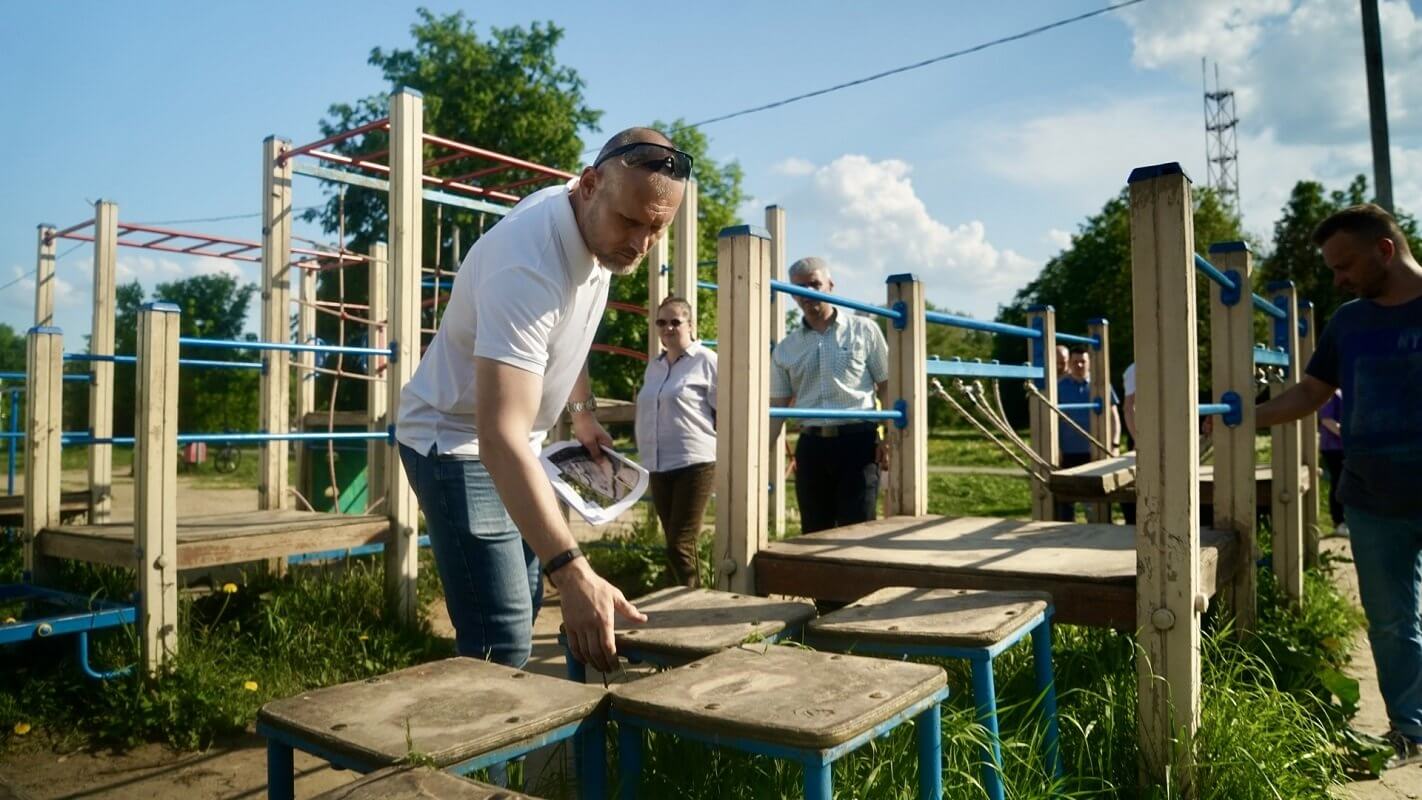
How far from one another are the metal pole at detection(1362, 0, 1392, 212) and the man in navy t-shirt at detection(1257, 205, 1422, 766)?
27.8 feet

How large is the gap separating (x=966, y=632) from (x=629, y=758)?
2.44ft

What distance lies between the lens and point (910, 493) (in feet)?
13.3

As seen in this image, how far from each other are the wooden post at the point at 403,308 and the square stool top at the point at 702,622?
106 inches

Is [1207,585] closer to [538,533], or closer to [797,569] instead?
[797,569]

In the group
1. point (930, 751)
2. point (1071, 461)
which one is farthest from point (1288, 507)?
point (930, 751)

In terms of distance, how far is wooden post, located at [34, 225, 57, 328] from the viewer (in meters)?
7.91

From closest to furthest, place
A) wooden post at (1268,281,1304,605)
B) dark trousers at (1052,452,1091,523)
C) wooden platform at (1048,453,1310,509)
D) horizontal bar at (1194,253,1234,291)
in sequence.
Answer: horizontal bar at (1194,253,1234,291) → wooden post at (1268,281,1304,605) → wooden platform at (1048,453,1310,509) → dark trousers at (1052,452,1091,523)

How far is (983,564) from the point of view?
2.84m

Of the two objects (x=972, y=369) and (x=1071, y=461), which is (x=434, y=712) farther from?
(x=1071, y=461)

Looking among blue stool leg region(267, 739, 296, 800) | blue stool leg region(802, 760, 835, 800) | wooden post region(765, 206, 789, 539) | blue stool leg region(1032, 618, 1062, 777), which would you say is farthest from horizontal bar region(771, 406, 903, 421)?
wooden post region(765, 206, 789, 539)

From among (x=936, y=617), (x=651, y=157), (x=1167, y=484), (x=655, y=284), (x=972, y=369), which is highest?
(x=655, y=284)

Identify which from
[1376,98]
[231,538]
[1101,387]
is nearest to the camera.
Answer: [231,538]

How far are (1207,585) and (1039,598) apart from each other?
75 cm

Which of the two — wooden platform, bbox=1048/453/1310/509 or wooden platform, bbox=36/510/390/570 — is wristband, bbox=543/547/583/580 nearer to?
wooden platform, bbox=36/510/390/570
